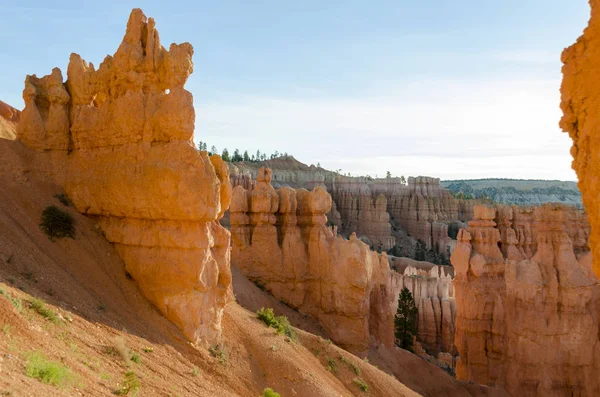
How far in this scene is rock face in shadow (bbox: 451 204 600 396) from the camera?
2283 cm

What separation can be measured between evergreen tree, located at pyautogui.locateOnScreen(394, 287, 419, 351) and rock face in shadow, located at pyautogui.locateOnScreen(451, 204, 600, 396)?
20.7 ft

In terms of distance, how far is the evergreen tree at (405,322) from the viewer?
110 feet

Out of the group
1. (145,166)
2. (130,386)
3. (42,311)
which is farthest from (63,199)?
(130,386)

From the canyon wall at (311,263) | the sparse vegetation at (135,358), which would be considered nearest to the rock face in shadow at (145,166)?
the sparse vegetation at (135,358)

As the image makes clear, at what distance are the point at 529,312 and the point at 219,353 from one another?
55.1 ft

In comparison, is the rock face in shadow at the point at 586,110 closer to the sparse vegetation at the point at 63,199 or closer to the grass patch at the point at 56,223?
the grass patch at the point at 56,223

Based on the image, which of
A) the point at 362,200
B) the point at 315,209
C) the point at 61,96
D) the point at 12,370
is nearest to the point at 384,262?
the point at 315,209

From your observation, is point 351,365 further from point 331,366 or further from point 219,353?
point 219,353

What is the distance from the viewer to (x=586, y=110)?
7590 millimetres

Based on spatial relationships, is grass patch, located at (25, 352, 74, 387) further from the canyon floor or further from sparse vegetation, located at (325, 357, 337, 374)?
sparse vegetation, located at (325, 357, 337, 374)

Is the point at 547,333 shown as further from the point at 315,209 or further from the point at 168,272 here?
the point at 168,272

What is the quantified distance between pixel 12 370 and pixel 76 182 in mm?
7857

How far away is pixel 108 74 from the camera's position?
14117 millimetres

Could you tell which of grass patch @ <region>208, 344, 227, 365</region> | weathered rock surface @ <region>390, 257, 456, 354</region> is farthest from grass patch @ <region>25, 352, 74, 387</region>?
weathered rock surface @ <region>390, 257, 456, 354</region>
